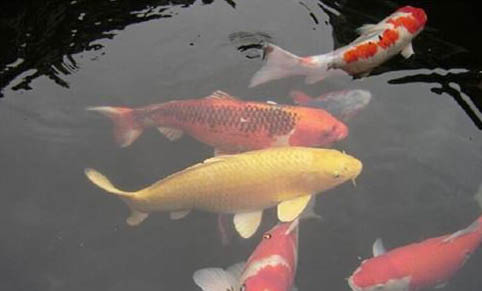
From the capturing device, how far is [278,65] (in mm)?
3066

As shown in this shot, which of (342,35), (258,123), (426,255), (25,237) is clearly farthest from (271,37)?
(25,237)

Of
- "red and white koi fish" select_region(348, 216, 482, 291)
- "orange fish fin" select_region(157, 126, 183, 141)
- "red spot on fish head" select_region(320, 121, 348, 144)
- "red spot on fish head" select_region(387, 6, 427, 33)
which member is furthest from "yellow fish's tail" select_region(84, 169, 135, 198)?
"red spot on fish head" select_region(387, 6, 427, 33)

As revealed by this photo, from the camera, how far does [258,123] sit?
306 centimetres

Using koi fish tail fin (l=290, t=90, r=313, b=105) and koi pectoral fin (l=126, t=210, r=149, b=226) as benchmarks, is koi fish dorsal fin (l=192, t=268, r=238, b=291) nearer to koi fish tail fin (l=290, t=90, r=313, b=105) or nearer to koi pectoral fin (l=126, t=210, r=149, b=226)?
koi pectoral fin (l=126, t=210, r=149, b=226)

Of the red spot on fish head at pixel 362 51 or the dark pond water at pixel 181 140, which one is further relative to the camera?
the dark pond water at pixel 181 140

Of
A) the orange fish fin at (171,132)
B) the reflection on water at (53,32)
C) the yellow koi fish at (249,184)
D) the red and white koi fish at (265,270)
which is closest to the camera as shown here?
the red and white koi fish at (265,270)

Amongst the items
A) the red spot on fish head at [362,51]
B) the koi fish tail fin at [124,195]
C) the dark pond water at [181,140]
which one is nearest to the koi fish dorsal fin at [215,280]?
the dark pond water at [181,140]

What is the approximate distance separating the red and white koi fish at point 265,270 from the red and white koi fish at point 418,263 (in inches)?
11.9

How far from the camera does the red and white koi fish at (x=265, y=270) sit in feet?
9.02

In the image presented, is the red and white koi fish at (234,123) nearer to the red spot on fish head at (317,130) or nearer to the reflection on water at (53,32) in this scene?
the red spot on fish head at (317,130)

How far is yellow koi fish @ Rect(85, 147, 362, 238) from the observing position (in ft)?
9.41

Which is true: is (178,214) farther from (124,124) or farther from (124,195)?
(124,124)

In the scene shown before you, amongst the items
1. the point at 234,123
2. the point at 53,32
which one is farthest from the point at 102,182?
the point at 53,32

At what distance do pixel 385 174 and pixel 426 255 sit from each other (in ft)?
1.79
